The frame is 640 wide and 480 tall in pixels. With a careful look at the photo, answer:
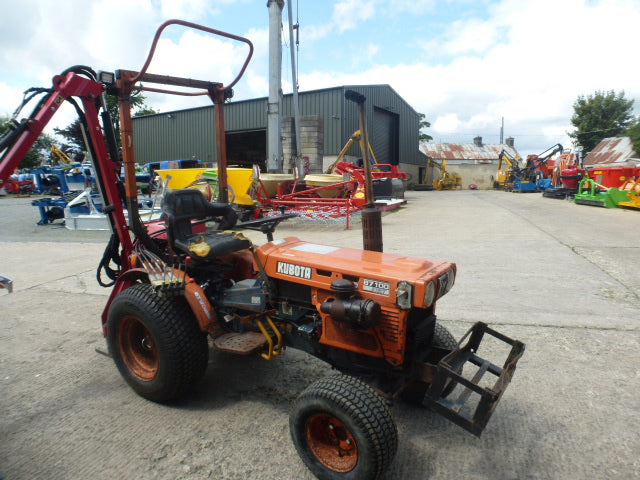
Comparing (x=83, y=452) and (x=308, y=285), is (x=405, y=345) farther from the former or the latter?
(x=83, y=452)

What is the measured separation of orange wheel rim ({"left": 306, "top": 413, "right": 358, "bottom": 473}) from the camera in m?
1.90

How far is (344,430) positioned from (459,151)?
4863cm

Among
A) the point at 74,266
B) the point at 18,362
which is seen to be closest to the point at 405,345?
the point at 18,362

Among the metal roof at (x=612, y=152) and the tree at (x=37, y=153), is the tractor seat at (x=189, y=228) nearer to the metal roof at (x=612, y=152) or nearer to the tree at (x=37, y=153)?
the metal roof at (x=612, y=152)

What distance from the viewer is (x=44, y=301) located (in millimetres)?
4629

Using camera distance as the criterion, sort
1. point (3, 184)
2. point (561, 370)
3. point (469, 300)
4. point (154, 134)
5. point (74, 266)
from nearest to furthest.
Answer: point (3, 184)
point (561, 370)
point (469, 300)
point (74, 266)
point (154, 134)

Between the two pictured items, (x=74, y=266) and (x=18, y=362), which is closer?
(x=18, y=362)

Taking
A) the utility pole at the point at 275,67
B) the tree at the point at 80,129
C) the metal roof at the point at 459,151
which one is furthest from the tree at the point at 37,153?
the metal roof at the point at 459,151

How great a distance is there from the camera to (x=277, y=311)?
2.45 metres

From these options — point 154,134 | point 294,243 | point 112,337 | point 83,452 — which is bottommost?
point 83,452

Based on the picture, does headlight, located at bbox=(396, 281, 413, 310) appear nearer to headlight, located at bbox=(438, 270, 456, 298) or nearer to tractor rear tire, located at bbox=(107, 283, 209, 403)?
headlight, located at bbox=(438, 270, 456, 298)

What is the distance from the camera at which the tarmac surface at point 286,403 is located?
2.04 meters

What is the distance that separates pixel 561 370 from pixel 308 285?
6.41 ft

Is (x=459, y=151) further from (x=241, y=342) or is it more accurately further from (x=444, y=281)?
(x=241, y=342)
